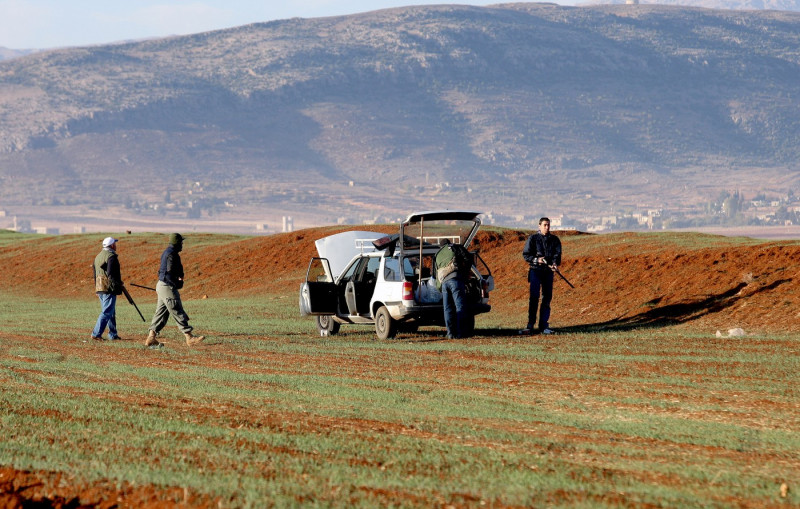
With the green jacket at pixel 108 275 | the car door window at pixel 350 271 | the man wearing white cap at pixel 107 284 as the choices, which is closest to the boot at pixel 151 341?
the man wearing white cap at pixel 107 284

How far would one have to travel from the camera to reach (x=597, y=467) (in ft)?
27.9

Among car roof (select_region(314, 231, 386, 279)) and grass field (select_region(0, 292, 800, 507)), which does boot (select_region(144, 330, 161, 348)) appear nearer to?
grass field (select_region(0, 292, 800, 507))

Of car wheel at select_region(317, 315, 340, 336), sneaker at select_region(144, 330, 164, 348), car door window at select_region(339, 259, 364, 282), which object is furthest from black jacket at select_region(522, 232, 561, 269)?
sneaker at select_region(144, 330, 164, 348)

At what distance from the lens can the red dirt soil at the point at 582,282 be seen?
7.87 meters

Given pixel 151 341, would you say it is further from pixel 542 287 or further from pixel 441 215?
pixel 542 287

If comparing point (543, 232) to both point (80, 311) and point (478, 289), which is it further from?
point (80, 311)

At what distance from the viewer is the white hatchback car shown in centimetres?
2055

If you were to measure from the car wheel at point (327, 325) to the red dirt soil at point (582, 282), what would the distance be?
14.4ft

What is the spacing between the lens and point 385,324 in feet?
68.2

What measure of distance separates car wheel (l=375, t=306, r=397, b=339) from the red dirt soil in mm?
3878

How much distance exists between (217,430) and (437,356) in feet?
25.6

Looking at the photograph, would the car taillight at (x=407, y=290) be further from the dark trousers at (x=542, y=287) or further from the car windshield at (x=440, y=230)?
the dark trousers at (x=542, y=287)

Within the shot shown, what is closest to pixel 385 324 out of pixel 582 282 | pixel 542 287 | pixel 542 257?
pixel 542 287

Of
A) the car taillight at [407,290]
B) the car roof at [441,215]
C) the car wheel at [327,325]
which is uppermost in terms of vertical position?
the car roof at [441,215]
